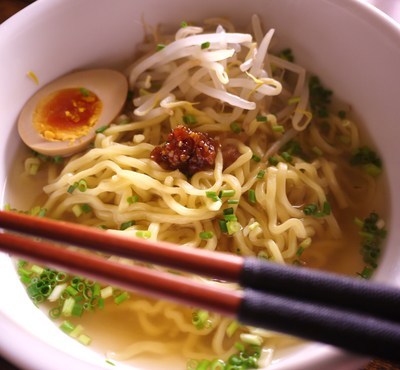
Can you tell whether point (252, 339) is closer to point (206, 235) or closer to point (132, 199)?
point (206, 235)

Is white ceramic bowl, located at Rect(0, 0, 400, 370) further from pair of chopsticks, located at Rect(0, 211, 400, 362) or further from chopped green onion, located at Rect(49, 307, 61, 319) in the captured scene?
pair of chopsticks, located at Rect(0, 211, 400, 362)

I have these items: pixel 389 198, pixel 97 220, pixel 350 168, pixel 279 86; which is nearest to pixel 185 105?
pixel 279 86

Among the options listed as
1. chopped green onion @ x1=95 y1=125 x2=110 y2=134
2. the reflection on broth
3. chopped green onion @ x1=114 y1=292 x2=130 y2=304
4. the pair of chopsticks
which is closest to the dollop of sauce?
the reflection on broth

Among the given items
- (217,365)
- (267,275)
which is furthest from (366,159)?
(267,275)

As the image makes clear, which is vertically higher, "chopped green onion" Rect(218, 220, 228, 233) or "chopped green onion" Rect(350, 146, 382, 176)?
"chopped green onion" Rect(350, 146, 382, 176)

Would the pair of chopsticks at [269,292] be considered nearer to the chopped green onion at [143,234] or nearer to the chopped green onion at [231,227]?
the chopped green onion at [143,234]

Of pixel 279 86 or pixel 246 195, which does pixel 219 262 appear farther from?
pixel 279 86

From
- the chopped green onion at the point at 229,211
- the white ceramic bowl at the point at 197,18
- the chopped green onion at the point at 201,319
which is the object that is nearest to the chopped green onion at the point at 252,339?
the chopped green onion at the point at 201,319
